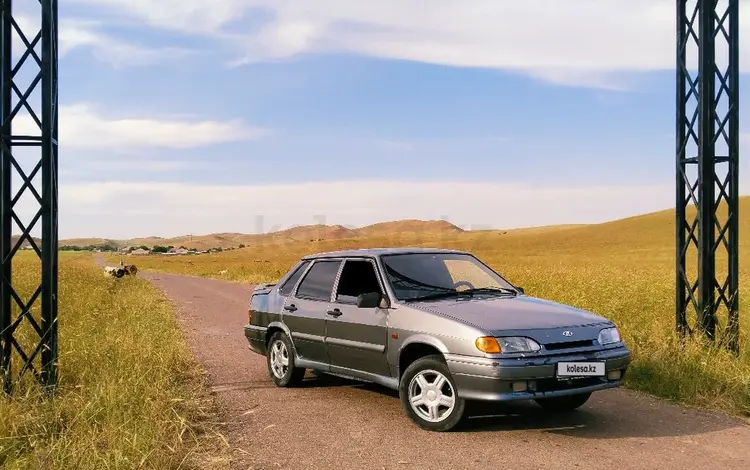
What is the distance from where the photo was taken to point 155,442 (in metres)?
5.24

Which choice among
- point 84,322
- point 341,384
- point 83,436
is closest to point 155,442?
point 83,436

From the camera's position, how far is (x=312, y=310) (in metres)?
7.70

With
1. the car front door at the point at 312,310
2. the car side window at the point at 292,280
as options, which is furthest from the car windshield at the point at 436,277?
the car side window at the point at 292,280

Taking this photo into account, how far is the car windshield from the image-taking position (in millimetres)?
6770

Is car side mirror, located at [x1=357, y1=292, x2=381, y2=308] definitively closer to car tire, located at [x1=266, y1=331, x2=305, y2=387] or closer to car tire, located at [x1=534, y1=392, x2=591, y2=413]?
car tire, located at [x1=266, y1=331, x2=305, y2=387]

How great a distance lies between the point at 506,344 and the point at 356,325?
72.7 inches

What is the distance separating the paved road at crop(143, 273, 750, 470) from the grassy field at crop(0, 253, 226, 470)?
430 mm

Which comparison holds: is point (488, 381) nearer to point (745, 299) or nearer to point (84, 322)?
point (84, 322)

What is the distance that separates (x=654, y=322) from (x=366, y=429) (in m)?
6.97

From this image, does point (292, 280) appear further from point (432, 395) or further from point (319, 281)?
point (432, 395)

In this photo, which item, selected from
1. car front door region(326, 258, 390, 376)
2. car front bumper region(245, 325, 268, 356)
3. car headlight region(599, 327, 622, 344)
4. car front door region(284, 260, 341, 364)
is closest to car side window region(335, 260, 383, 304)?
car front door region(326, 258, 390, 376)

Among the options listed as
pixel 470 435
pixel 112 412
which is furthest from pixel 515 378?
pixel 112 412

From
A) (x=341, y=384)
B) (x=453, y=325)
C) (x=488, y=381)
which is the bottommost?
(x=341, y=384)

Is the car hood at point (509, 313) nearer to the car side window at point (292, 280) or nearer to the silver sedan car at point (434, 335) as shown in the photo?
the silver sedan car at point (434, 335)
